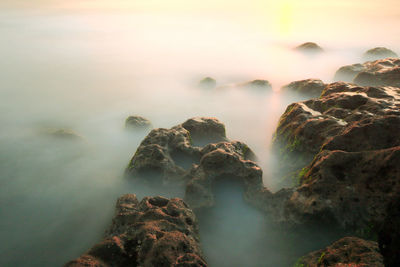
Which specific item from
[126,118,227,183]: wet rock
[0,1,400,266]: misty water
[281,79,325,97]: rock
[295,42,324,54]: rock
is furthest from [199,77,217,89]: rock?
[295,42,324,54]: rock

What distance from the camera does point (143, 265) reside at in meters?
3.91

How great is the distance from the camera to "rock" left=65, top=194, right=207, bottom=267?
12.7ft

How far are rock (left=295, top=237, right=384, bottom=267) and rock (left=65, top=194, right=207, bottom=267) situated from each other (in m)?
1.85

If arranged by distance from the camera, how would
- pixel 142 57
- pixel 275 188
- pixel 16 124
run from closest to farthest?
pixel 275 188
pixel 16 124
pixel 142 57

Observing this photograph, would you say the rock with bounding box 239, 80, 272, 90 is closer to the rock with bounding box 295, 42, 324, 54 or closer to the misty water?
the misty water

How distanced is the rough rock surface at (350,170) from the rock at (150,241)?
6.68 feet

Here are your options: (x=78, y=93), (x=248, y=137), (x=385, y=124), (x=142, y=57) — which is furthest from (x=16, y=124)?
(x=142, y=57)

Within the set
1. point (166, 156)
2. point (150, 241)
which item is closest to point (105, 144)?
point (166, 156)

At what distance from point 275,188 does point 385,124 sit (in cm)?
284

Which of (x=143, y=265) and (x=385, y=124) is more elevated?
(x=385, y=124)

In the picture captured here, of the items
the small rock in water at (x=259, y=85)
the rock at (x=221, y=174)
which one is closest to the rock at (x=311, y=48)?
the small rock in water at (x=259, y=85)

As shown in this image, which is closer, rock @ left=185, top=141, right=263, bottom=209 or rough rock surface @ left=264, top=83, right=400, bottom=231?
rough rock surface @ left=264, top=83, right=400, bottom=231

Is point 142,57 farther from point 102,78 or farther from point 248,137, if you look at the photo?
point 248,137

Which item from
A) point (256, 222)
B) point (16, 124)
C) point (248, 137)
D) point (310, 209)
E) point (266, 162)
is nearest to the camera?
point (310, 209)
